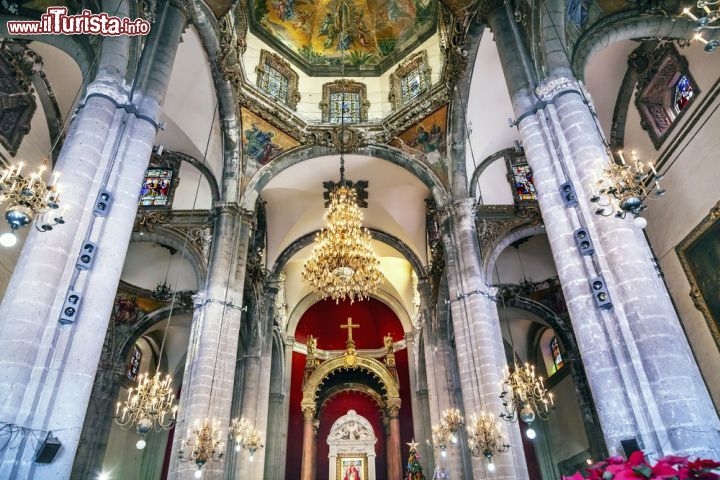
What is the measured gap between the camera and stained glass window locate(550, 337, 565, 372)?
19698 millimetres

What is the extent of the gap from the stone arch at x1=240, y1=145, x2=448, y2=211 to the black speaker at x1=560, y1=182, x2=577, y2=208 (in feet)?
26.7

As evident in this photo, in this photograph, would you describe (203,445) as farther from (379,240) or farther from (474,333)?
(379,240)

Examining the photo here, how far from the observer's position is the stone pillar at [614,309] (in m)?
5.19

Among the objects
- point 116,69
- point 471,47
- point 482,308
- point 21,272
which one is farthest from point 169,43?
point 482,308

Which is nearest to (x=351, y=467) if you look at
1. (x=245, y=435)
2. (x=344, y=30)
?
(x=245, y=435)

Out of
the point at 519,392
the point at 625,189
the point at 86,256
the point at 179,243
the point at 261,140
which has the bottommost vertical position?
the point at 519,392

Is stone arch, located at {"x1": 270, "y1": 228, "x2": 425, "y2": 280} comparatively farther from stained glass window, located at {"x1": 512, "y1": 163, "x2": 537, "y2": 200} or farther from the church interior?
stained glass window, located at {"x1": 512, "y1": 163, "x2": 537, "y2": 200}

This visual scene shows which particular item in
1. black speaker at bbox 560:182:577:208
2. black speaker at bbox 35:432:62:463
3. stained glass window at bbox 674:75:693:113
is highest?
stained glass window at bbox 674:75:693:113

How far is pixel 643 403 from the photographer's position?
541cm

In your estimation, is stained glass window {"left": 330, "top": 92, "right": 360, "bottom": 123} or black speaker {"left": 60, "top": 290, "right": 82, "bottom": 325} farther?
stained glass window {"left": 330, "top": 92, "right": 360, "bottom": 123}

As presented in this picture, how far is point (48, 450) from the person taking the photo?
524 centimetres

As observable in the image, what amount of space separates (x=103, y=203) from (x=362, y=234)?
6642 mm

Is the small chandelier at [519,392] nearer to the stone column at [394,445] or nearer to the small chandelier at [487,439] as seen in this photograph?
the small chandelier at [487,439]

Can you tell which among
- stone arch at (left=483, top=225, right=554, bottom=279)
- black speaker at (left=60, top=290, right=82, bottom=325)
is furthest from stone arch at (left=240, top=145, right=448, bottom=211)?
black speaker at (left=60, top=290, right=82, bottom=325)
